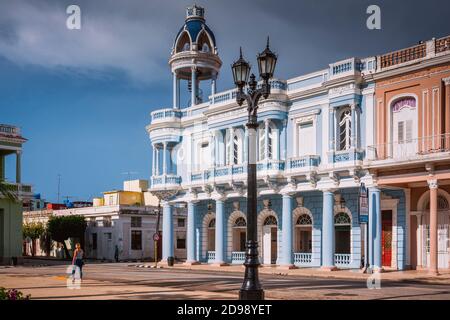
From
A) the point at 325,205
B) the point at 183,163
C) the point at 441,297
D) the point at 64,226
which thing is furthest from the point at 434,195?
the point at 64,226

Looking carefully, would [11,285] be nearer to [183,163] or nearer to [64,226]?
[183,163]

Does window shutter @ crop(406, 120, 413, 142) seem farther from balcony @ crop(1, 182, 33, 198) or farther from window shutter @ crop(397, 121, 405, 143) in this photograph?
balcony @ crop(1, 182, 33, 198)

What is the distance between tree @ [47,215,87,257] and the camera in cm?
5216

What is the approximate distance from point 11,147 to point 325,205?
73.5ft

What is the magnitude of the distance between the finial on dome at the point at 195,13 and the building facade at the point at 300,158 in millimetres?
90

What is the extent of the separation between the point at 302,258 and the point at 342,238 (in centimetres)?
223

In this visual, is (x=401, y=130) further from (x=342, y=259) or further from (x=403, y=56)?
(x=342, y=259)

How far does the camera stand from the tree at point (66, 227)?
52156mm

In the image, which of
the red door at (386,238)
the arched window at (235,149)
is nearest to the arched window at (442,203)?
the red door at (386,238)

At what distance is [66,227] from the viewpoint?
2056 inches

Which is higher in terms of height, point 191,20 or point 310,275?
point 191,20

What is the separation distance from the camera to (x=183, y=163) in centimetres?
3950

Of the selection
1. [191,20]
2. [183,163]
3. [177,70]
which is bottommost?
[183,163]
